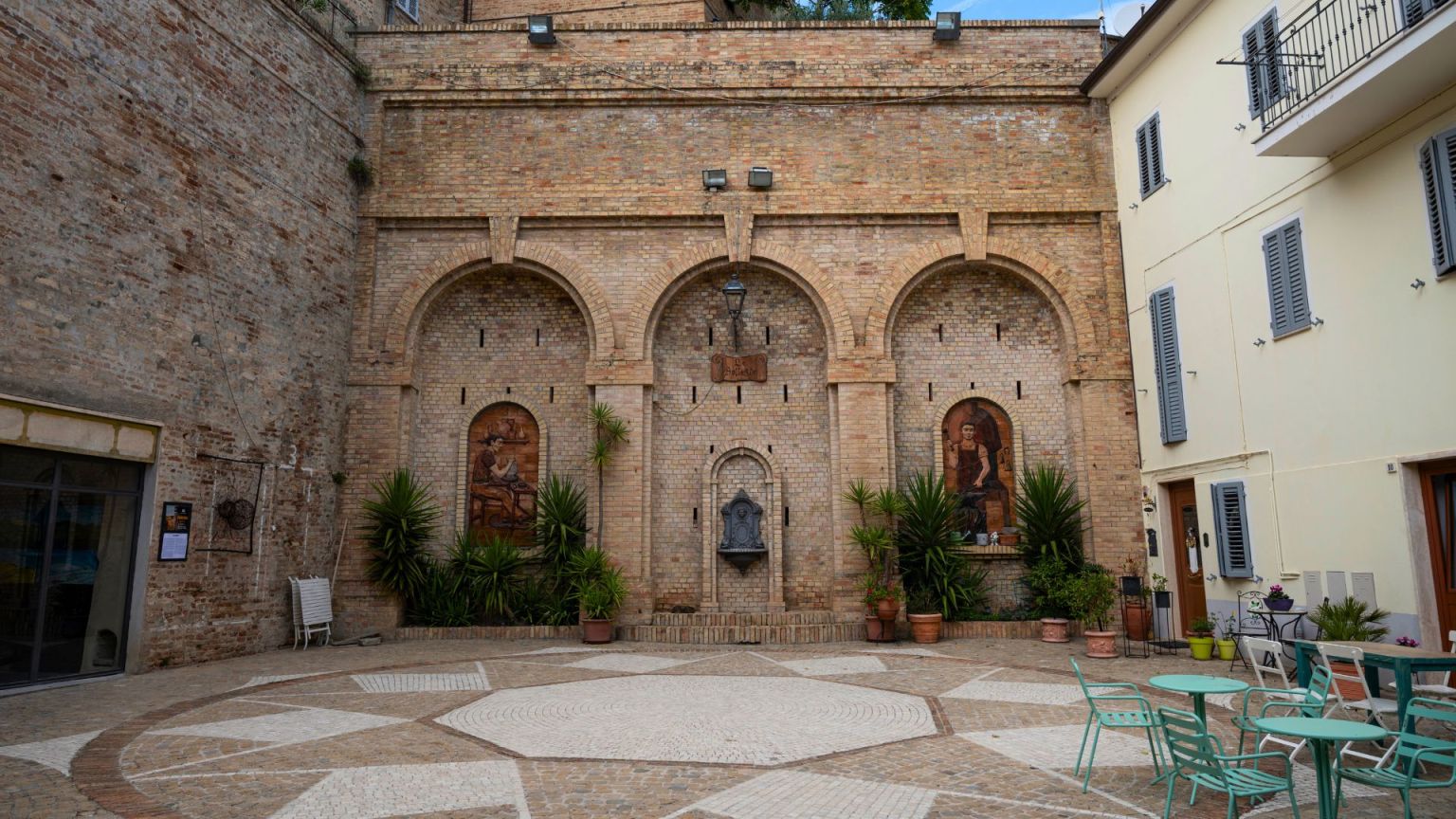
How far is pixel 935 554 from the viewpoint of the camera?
42.8 ft

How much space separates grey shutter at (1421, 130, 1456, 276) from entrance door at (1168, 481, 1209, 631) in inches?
182

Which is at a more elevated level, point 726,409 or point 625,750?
point 726,409

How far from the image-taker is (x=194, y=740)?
22.0 ft

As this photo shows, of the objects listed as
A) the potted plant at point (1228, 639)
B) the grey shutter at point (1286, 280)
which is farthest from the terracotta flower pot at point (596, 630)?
the grey shutter at point (1286, 280)

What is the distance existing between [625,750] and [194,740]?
3262 millimetres

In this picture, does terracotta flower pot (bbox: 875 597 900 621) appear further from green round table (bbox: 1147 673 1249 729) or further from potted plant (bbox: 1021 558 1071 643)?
green round table (bbox: 1147 673 1249 729)

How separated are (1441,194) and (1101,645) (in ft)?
19.3

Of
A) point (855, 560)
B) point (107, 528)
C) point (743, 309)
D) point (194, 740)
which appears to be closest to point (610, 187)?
point (743, 309)

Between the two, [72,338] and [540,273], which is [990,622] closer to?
[540,273]

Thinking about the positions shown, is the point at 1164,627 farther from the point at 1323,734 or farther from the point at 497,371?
the point at 497,371

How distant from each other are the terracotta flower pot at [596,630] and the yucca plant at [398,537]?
8.74ft

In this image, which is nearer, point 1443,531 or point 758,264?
point 1443,531

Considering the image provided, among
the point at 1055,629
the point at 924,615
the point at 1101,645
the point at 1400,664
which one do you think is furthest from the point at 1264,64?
the point at 924,615

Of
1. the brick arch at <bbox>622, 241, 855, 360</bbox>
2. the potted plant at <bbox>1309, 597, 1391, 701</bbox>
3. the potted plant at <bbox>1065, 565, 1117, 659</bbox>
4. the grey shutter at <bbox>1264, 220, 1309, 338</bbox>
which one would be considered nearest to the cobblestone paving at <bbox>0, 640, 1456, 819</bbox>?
the potted plant at <bbox>1309, 597, 1391, 701</bbox>
